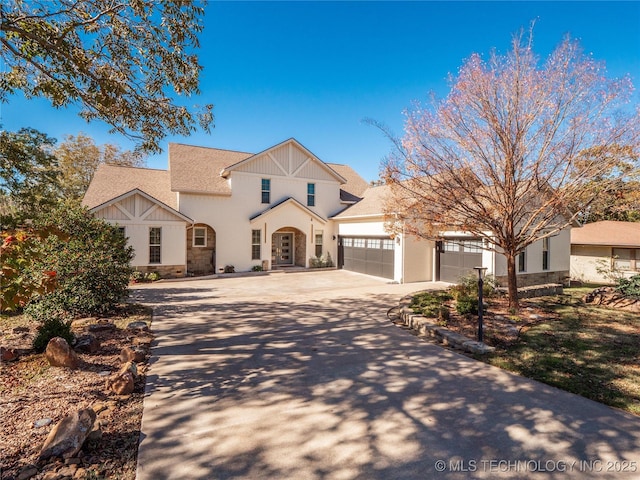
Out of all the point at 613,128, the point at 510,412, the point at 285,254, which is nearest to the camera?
the point at 510,412

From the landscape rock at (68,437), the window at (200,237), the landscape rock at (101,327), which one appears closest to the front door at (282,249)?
the window at (200,237)

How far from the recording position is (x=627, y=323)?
8.88 m

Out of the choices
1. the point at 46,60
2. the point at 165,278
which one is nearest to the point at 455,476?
the point at 46,60

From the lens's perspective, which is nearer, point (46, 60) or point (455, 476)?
point (455, 476)

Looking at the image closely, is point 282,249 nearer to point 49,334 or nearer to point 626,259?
point 49,334

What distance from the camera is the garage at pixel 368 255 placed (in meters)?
17.7

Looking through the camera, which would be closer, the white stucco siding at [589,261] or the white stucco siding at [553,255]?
the white stucco siding at [553,255]

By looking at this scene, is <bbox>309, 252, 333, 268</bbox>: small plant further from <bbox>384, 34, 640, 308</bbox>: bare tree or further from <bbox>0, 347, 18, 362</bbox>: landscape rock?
<bbox>0, 347, 18, 362</bbox>: landscape rock

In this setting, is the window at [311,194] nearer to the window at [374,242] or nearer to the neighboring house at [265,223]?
the neighboring house at [265,223]

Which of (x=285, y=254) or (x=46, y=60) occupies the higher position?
(x=46, y=60)

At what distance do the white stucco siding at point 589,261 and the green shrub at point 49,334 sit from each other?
27.8 metres

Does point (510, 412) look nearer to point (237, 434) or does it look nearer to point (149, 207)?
Result: point (237, 434)

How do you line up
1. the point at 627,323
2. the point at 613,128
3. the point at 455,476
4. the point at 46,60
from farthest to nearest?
1. the point at 627,323
2. the point at 613,128
3. the point at 46,60
4. the point at 455,476

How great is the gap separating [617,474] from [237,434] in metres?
4.11
